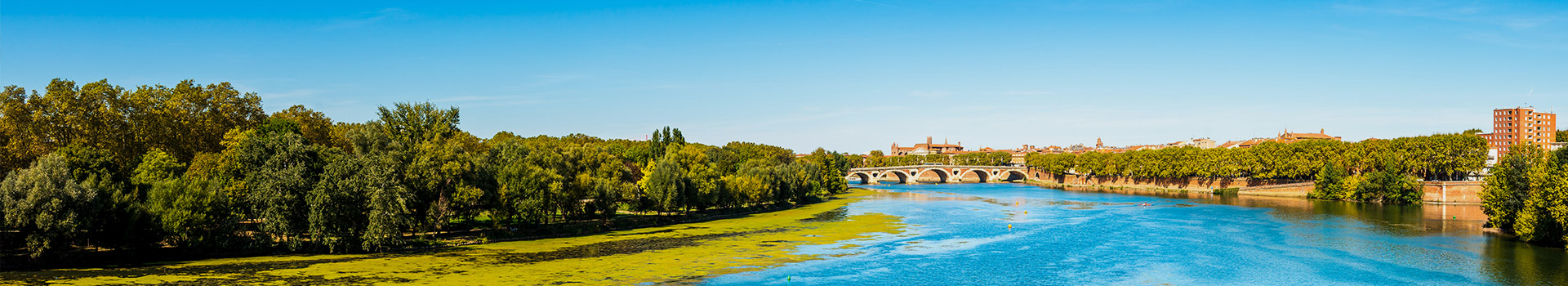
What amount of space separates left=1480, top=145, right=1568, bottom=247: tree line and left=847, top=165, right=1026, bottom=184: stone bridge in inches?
4584

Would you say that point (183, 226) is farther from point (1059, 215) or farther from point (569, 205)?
point (1059, 215)

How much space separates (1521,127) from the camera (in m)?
156

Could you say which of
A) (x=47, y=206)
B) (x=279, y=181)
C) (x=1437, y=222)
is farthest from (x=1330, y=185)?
(x=47, y=206)

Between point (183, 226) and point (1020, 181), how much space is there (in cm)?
15474

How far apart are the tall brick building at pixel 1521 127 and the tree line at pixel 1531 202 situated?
12177cm

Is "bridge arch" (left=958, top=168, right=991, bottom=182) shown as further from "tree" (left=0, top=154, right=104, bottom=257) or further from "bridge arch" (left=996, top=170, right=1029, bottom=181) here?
"tree" (left=0, top=154, right=104, bottom=257)

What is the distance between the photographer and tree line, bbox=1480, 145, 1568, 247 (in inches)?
1714

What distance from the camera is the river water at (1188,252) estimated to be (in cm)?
3741

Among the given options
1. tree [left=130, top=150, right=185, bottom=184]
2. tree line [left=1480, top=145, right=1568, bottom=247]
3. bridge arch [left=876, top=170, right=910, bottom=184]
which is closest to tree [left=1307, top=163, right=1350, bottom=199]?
tree line [left=1480, top=145, right=1568, bottom=247]

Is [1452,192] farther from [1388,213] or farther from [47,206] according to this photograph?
[47,206]

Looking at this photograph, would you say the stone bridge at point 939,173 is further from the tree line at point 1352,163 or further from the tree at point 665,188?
the tree at point 665,188

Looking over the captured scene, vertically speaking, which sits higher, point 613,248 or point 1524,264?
point 1524,264

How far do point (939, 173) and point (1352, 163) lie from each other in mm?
95832

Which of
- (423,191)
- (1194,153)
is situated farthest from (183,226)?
(1194,153)
